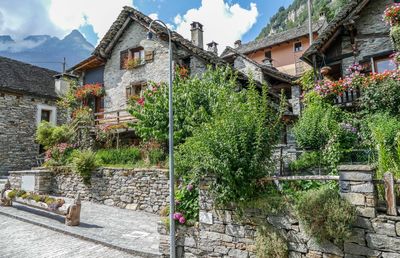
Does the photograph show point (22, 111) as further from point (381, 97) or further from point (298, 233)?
point (381, 97)

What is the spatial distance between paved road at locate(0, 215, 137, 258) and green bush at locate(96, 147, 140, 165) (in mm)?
4598

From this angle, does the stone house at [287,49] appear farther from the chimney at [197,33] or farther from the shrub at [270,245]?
the shrub at [270,245]

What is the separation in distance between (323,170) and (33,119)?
19.2 metres

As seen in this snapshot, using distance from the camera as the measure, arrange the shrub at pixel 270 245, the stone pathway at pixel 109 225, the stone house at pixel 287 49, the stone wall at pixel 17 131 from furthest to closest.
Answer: the stone house at pixel 287 49
the stone wall at pixel 17 131
the stone pathway at pixel 109 225
the shrub at pixel 270 245

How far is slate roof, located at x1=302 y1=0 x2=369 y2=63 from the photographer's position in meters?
11.6

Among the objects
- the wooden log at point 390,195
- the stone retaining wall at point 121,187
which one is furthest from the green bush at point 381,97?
the stone retaining wall at point 121,187

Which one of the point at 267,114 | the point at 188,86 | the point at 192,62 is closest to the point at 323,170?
→ the point at 267,114

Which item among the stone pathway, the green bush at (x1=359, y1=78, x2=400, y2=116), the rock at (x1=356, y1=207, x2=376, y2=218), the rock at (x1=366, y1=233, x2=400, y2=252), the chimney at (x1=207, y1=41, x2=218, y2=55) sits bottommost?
the stone pathway

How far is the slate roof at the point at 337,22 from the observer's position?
1159 cm

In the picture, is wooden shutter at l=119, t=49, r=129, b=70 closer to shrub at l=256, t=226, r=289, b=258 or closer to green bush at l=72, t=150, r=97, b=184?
green bush at l=72, t=150, r=97, b=184

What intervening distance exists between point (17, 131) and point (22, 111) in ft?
4.62

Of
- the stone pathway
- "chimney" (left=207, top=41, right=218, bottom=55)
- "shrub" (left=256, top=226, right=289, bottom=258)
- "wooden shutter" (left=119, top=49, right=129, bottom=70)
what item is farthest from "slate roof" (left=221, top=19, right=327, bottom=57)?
"shrub" (left=256, top=226, right=289, bottom=258)

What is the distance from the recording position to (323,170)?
815cm

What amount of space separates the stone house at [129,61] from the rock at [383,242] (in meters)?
11.3
